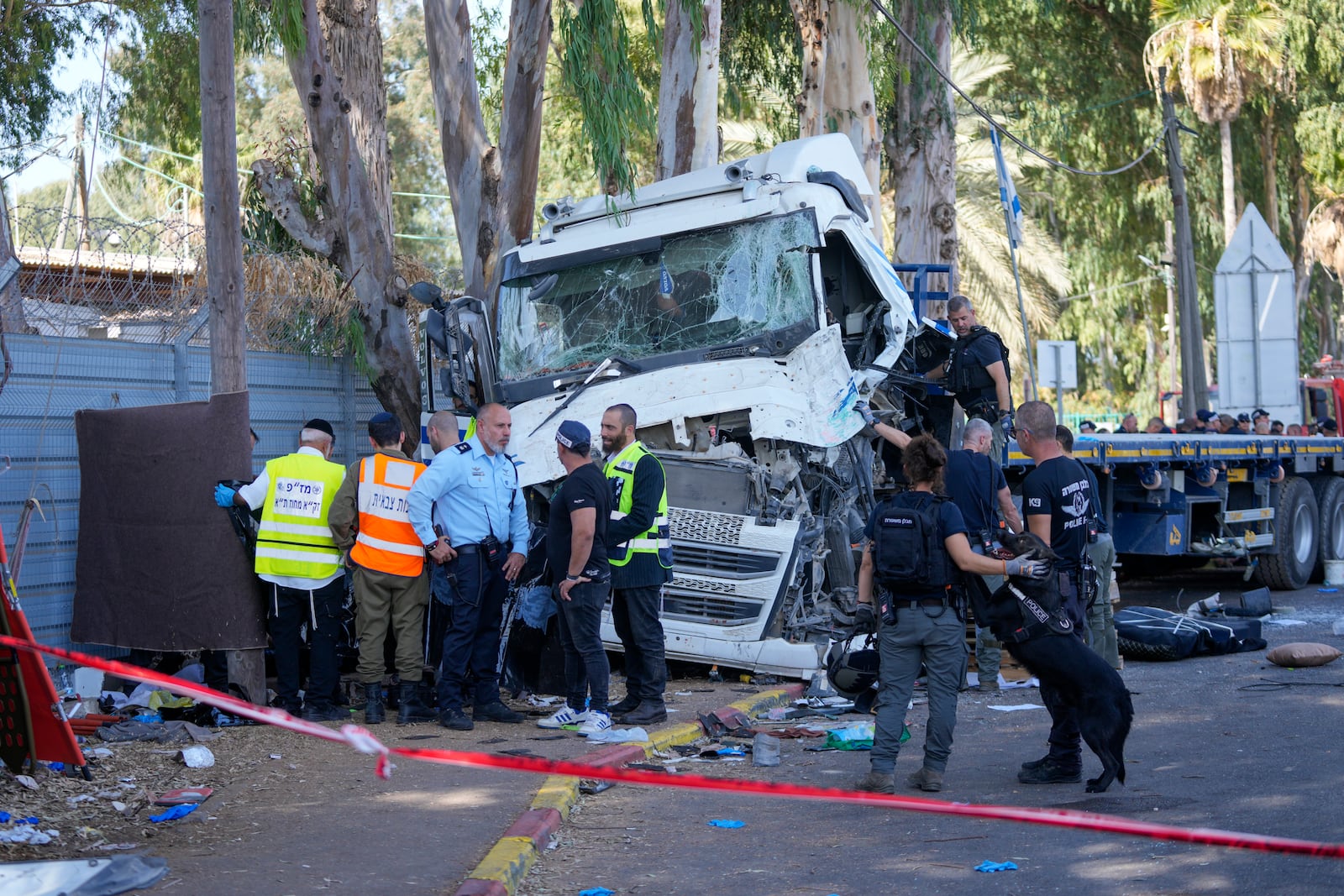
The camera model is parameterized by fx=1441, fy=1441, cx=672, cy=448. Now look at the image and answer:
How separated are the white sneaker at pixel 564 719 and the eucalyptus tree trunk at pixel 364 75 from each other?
5.71m

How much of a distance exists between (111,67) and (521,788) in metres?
14.2

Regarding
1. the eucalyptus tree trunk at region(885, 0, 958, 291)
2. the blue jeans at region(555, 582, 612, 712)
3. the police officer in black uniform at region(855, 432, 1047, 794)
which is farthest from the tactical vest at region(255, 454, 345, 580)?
the eucalyptus tree trunk at region(885, 0, 958, 291)

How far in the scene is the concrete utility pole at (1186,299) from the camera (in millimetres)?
26297

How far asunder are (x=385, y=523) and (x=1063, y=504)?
142 inches

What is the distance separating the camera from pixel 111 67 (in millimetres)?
17703

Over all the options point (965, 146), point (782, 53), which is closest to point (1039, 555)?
point (782, 53)

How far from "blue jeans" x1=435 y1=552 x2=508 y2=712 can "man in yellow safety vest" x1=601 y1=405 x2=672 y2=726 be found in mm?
685

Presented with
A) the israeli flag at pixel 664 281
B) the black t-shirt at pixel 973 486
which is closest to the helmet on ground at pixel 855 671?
the black t-shirt at pixel 973 486

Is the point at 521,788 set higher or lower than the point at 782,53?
lower

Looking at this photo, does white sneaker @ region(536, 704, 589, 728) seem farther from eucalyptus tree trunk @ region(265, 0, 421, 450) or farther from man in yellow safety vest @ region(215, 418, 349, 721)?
eucalyptus tree trunk @ region(265, 0, 421, 450)

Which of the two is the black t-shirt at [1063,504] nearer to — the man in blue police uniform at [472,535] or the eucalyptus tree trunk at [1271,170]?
the man in blue police uniform at [472,535]

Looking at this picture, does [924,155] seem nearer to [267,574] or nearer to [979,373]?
[979,373]

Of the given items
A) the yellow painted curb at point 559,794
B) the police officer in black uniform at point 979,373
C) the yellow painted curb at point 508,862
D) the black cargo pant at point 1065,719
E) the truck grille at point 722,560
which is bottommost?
the yellow painted curb at point 559,794

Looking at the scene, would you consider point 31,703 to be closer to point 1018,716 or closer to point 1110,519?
point 1018,716
